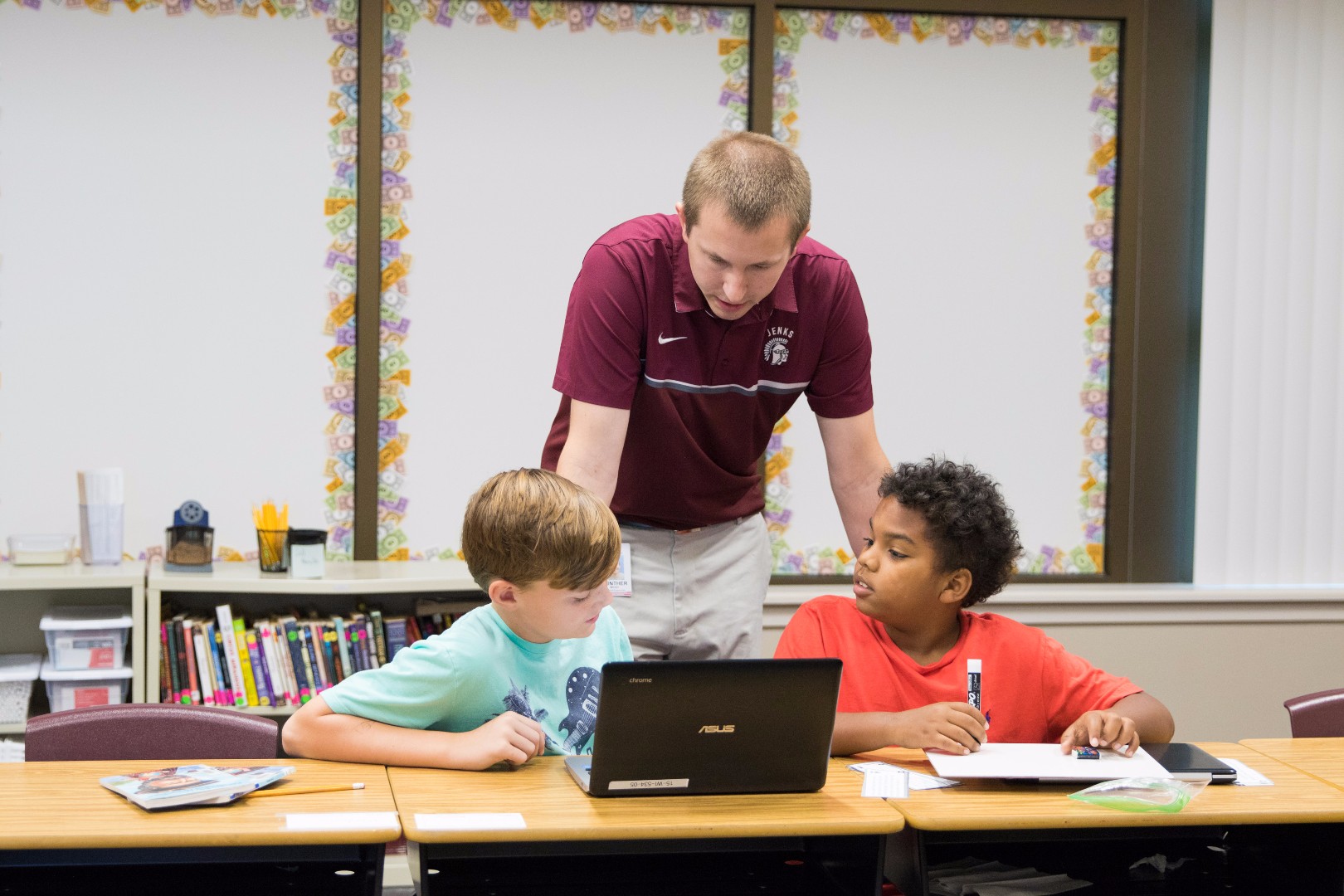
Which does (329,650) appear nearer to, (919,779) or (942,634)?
(942,634)

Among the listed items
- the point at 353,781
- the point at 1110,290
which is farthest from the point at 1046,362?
the point at 353,781

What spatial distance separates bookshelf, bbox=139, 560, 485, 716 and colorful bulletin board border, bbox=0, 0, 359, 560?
17cm

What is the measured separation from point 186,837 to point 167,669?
6.04 feet

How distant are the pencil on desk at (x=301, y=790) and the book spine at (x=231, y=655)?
161 centimetres

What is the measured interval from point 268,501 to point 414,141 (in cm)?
Answer: 106

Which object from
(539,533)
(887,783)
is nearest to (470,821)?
(539,533)

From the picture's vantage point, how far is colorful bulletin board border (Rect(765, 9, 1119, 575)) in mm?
3680

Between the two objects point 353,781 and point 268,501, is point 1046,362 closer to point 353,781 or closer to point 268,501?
point 268,501

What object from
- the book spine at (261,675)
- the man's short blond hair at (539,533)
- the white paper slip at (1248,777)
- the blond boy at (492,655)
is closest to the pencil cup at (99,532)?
the book spine at (261,675)

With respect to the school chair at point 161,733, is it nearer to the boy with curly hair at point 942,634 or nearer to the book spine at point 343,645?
the boy with curly hair at point 942,634

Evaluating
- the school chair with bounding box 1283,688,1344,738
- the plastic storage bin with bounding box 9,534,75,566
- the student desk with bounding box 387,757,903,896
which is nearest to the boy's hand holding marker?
the student desk with bounding box 387,757,903,896

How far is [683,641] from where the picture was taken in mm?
2303

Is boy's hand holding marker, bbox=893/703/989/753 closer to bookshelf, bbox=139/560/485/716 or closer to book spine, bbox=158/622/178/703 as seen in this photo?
bookshelf, bbox=139/560/485/716

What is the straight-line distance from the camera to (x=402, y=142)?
3.51 m
